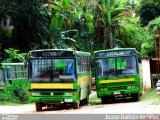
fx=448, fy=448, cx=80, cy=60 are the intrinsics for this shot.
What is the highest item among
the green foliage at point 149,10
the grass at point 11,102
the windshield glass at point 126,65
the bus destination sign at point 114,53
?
the green foliage at point 149,10

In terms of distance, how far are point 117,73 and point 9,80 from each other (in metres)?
7.76

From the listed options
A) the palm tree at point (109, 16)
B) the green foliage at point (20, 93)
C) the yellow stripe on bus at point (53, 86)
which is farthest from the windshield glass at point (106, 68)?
the palm tree at point (109, 16)

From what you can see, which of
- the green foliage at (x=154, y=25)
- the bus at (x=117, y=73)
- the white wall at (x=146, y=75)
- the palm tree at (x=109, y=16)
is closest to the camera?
the bus at (x=117, y=73)

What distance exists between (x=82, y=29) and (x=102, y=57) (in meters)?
20.4

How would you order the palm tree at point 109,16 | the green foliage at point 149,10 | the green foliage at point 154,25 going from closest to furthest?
the green foliage at point 154,25, the green foliage at point 149,10, the palm tree at point 109,16

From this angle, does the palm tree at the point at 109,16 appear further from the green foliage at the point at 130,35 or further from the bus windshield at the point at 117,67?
the bus windshield at the point at 117,67

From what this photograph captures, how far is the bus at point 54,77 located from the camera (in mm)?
18750

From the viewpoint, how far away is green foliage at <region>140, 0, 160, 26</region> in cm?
3478

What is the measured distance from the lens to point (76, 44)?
4050 cm

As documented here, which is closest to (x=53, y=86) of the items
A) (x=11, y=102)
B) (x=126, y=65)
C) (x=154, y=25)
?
(x=126, y=65)

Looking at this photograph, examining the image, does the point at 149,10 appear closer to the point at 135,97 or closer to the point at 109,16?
the point at 109,16

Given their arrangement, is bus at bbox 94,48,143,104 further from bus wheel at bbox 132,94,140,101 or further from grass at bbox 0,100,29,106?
grass at bbox 0,100,29,106

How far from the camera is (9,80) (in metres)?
26.3

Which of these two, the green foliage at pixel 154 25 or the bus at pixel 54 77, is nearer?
the bus at pixel 54 77
